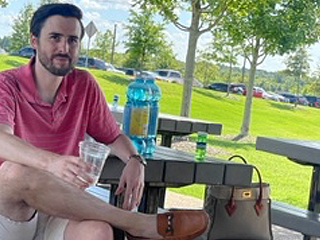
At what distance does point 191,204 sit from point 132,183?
111 inches

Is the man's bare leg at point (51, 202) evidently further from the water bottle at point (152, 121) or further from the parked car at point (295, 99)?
the parked car at point (295, 99)

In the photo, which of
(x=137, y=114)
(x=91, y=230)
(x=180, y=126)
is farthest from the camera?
(x=180, y=126)

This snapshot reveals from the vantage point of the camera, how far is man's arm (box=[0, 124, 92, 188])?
5.10 feet

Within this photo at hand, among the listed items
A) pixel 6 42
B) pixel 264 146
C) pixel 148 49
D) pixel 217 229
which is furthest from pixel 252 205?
pixel 148 49

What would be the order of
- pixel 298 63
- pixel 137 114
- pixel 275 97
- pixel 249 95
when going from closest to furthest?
pixel 137 114, pixel 249 95, pixel 298 63, pixel 275 97

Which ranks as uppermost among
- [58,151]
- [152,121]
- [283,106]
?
[152,121]

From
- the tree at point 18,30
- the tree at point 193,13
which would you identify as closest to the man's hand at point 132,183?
the tree at point 18,30

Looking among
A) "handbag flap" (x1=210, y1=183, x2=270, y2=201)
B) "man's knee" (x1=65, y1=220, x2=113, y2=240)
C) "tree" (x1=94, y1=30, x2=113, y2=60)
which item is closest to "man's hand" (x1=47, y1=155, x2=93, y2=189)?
"man's knee" (x1=65, y1=220, x2=113, y2=240)

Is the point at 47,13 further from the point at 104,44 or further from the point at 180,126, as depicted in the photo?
the point at 104,44

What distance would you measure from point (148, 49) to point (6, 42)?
135 inches

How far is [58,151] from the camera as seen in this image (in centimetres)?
191

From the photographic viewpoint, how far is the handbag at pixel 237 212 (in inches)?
96.1

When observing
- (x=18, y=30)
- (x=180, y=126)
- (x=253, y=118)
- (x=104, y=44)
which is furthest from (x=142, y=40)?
(x=180, y=126)

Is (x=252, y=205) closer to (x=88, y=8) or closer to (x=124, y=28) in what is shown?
(x=88, y=8)
